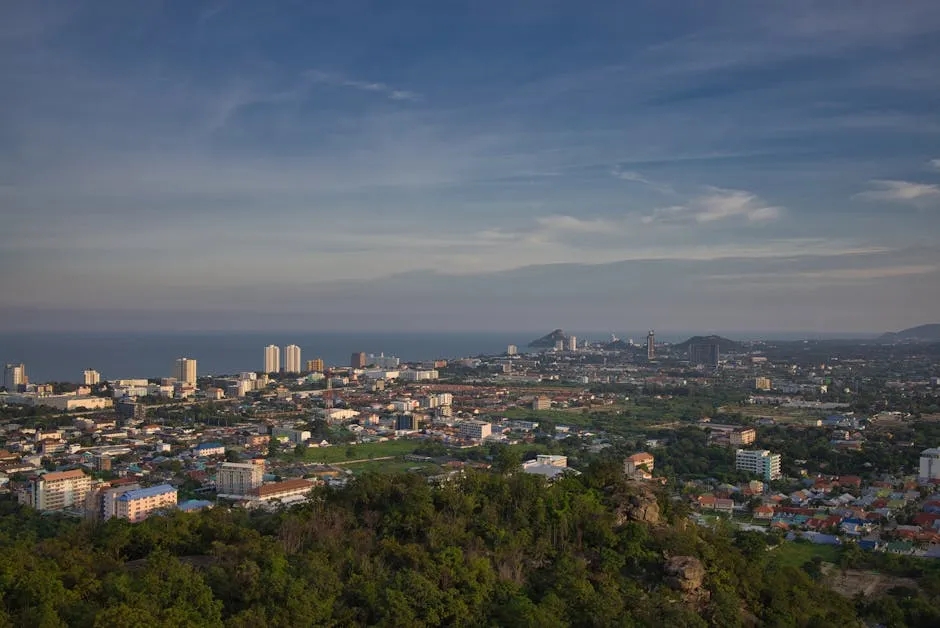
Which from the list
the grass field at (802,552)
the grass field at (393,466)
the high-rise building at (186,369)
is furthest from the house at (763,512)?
the high-rise building at (186,369)

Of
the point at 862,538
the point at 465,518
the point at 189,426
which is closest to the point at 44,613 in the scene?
the point at 465,518

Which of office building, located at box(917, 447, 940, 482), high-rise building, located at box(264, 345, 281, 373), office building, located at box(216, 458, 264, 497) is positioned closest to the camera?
office building, located at box(216, 458, 264, 497)

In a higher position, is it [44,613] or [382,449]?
[44,613]

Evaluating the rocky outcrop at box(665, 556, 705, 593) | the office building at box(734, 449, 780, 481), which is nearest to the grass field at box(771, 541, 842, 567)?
the rocky outcrop at box(665, 556, 705, 593)

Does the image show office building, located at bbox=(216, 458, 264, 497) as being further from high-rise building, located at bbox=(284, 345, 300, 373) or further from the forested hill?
high-rise building, located at bbox=(284, 345, 300, 373)

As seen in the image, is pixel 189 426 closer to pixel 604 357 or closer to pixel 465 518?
pixel 465 518

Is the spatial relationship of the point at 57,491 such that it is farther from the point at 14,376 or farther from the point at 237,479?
the point at 14,376

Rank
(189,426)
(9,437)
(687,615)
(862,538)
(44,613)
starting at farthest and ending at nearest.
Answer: (189,426) < (9,437) < (862,538) < (687,615) < (44,613)
